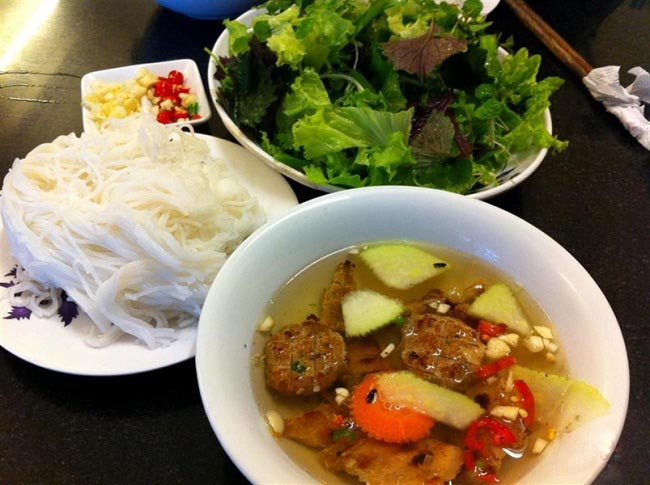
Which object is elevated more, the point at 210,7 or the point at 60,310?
the point at 210,7

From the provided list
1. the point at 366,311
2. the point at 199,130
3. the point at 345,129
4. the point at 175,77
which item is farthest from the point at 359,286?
the point at 175,77

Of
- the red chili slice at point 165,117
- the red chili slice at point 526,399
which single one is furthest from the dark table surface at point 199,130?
the red chili slice at point 526,399

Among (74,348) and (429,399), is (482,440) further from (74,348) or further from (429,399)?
(74,348)

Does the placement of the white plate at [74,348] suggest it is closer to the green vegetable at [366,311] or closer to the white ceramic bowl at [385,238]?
the white ceramic bowl at [385,238]

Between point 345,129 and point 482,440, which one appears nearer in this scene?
point 482,440

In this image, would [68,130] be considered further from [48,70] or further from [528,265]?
[528,265]

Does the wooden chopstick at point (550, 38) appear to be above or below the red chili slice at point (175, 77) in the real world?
above
